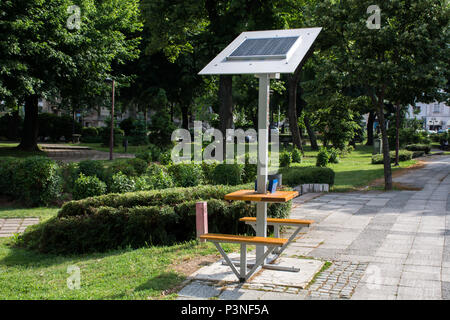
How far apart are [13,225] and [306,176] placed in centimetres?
844

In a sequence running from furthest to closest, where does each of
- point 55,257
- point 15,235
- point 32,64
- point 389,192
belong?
1. point 32,64
2. point 389,192
3. point 15,235
4. point 55,257

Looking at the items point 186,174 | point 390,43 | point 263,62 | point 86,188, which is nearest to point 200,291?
point 263,62

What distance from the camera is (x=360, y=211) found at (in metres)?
10.5

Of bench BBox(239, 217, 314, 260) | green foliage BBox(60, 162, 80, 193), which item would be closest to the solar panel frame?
bench BBox(239, 217, 314, 260)

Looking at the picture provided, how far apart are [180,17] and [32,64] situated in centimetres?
718

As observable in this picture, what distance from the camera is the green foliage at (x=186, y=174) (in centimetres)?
1091

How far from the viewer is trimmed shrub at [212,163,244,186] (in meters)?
11.6

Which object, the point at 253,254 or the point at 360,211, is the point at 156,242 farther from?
the point at 360,211

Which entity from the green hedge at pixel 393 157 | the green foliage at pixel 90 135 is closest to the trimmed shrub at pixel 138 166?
the green hedge at pixel 393 157

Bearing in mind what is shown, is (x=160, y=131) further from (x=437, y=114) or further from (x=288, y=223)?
(x=437, y=114)

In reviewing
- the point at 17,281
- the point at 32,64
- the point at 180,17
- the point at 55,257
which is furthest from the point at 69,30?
the point at 17,281

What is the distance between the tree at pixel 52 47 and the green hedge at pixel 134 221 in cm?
1271

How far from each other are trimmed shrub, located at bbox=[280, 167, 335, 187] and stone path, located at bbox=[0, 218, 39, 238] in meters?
7.05

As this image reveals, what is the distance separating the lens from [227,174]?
1164 centimetres
